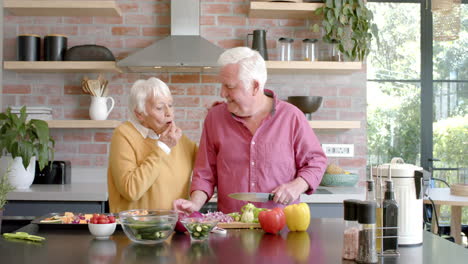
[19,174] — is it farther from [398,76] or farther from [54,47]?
[398,76]

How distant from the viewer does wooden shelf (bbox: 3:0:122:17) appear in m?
4.45

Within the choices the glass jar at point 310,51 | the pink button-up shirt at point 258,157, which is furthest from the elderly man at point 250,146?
the glass jar at point 310,51

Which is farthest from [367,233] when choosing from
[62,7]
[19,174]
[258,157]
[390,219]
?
[62,7]

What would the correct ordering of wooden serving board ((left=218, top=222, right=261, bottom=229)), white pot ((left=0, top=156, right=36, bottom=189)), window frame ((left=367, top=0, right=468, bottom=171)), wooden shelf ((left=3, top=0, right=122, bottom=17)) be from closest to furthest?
wooden serving board ((left=218, top=222, right=261, bottom=229)) < white pot ((left=0, top=156, right=36, bottom=189)) < wooden shelf ((left=3, top=0, right=122, bottom=17)) < window frame ((left=367, top=0, right=468, bottom=171))

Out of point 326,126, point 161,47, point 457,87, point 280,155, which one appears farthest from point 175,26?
point 457,87

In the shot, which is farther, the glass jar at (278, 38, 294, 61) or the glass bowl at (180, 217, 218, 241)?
the glass jar at (278, 38, 294, 61)

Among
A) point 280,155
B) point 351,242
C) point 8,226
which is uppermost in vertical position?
point 280,155

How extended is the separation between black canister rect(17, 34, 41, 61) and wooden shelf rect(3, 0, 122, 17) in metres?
0.21

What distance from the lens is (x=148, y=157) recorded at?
2.54 m

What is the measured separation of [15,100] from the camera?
4.75 metres

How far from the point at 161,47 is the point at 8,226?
1.60 meters

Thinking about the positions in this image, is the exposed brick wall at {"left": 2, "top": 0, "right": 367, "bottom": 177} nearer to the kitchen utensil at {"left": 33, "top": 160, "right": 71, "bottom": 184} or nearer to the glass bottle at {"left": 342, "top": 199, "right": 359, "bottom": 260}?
the kitchen utensil at {"left": 33, "top": 160, "right": 71, "bottom": 184}

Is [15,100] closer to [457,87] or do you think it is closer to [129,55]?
[129,55]

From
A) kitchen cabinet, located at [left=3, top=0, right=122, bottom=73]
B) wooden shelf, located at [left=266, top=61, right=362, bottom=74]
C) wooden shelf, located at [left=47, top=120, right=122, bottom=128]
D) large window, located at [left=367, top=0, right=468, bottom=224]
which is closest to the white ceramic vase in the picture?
wooden shelf, located at [left=47, top=120, right=122, bottom=128]
